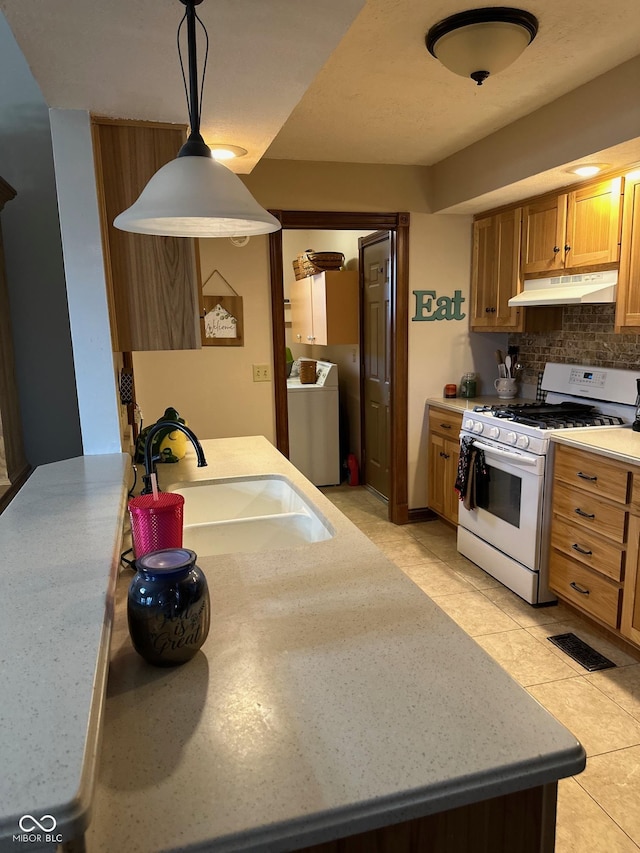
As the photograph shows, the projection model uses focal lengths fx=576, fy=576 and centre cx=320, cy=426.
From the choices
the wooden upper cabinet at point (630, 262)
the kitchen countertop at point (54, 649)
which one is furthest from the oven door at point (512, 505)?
the kitchen countertop at point (54, 649)

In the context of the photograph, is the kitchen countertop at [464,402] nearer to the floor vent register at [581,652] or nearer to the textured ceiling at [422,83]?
the floor vent register at [581,652]

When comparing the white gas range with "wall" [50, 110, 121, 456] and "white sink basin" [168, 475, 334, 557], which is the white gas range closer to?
"white sink basin" [168, 475, 334, 557]

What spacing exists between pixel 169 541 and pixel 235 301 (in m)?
2.59

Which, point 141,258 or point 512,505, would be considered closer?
point 141,258

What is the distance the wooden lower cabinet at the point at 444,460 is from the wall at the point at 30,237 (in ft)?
7.69

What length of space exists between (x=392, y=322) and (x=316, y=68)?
8.15ft

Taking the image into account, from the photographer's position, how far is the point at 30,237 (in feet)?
7.91

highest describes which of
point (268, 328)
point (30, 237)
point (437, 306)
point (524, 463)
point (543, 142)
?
point (543, 142)

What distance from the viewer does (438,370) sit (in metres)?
4.07

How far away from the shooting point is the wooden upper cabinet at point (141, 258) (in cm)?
186

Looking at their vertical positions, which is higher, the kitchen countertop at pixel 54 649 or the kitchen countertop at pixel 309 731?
the kitchen countertop at pixel 54 649

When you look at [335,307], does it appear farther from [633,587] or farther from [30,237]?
[633,587]

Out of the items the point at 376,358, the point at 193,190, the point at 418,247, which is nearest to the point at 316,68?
the point at 193,190

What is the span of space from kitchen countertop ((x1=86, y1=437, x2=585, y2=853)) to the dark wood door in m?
3.16
